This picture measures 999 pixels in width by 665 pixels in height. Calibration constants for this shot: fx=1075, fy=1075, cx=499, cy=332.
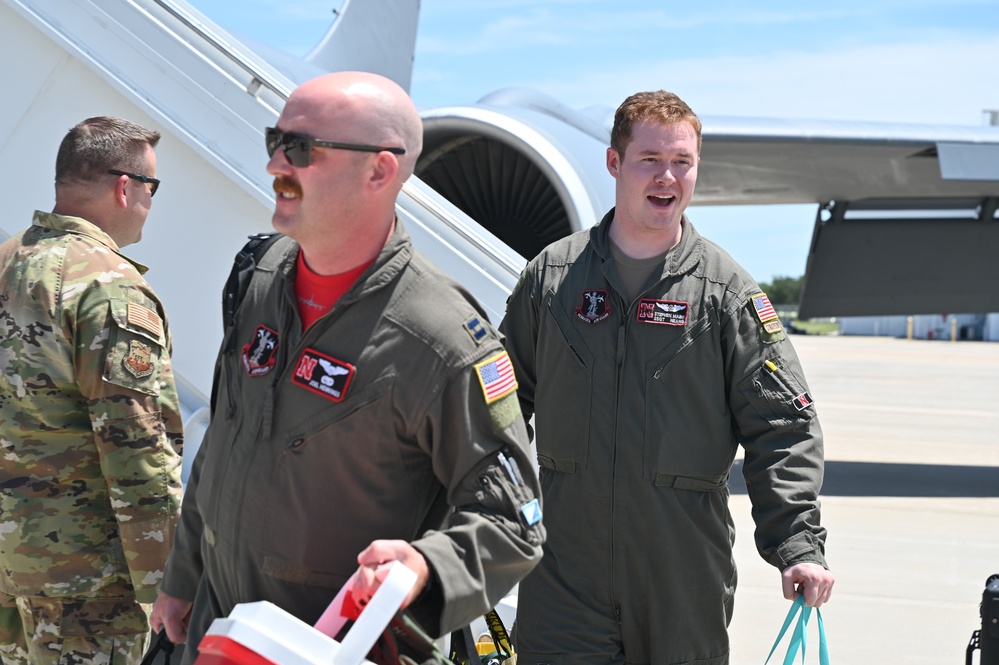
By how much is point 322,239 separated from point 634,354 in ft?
3.56

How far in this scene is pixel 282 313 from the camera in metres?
1.82

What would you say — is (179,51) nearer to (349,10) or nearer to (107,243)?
(107,243)

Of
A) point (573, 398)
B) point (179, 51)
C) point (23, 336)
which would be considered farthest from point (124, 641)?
point (179, 51)

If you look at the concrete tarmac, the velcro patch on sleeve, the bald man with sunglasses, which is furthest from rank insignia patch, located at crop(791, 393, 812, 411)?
the concrete tarmac

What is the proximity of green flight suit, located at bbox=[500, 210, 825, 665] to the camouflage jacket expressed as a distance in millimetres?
962

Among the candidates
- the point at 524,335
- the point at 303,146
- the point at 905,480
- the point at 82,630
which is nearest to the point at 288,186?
the point at 303,146

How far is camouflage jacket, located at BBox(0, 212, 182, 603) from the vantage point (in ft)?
8.38

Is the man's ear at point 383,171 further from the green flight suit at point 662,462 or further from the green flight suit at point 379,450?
the green flight suit at point 662,462

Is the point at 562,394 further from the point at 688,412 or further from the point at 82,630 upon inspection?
the point at 82,630

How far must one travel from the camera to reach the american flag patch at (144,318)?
2605 millimetres

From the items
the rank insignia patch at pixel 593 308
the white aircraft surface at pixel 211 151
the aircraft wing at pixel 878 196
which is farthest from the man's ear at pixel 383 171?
the aircraft wing at pixel 878 196

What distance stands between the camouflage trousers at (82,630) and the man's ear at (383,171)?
1.52 meters

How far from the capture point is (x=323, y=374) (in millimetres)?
1689

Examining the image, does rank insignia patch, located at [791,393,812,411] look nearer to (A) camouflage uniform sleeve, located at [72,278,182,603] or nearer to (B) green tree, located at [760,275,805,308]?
(A) camouflage uniform sleeve, located at [72,278,182,603]
